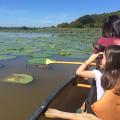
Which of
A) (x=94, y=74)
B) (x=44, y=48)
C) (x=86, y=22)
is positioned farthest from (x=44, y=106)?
(x=86, y=22)

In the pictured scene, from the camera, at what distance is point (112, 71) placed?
1.81 meters

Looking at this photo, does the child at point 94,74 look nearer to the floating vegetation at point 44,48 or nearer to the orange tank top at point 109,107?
the orange tank top at point 109,107

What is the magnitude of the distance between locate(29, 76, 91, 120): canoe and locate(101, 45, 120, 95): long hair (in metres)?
0.82

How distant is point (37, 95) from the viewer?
14.6ft

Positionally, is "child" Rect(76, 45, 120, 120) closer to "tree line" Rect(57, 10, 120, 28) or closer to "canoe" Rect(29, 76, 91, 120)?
"canoe" Rect(29, 76, 91, 120)

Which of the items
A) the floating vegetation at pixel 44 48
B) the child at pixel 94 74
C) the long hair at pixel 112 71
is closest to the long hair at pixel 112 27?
the child at pixel 94 74

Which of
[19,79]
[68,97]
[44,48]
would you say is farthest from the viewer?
[44,48]

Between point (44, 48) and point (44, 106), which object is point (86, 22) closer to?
point (44, 48)

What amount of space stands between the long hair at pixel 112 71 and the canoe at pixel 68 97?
82cm

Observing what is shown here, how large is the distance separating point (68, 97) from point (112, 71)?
178cm

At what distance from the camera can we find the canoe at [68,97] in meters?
2.72

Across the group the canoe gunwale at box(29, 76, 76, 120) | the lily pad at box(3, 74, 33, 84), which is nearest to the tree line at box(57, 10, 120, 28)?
the lily pad at box(3, 74, 33, 84)

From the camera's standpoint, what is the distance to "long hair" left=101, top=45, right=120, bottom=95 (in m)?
1.78

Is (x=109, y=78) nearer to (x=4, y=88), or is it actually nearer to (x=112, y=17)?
(x=112, y=17)
